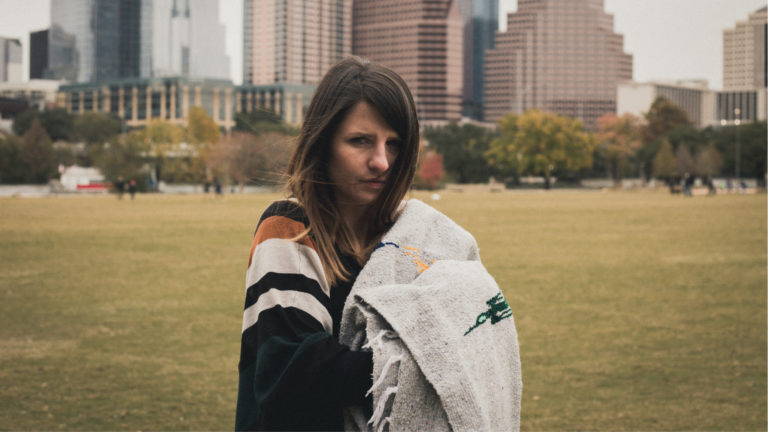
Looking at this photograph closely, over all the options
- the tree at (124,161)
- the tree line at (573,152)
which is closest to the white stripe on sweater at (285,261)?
the tree at (124,161)

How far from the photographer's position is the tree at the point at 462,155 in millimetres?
100312

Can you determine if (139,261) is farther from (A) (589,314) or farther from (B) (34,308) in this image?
(A) (589,314)

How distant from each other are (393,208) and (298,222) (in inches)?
10.6

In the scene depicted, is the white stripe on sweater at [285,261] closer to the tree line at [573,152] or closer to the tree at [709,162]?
the tree at [709,162]

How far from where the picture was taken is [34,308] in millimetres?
10484

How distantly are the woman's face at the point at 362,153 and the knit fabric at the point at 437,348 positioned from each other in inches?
10.2

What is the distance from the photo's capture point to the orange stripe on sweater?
1.78 m

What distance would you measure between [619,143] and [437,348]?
118481 millimetres

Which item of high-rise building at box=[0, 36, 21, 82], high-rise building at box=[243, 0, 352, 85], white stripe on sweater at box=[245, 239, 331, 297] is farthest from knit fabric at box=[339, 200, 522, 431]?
high-rise building at box=[243, 0, 352, 85]

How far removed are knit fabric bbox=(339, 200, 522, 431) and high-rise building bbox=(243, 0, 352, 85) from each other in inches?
3822

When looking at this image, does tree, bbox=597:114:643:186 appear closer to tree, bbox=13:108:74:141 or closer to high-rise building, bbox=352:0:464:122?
high-rise building, bbox=352:0:464:122

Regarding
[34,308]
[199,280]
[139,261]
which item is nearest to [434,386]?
[34,308]

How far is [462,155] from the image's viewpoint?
329 feet

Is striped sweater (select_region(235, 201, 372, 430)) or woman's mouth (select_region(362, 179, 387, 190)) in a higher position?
woman's mouth (select_region(362, 179, 387, 190))
